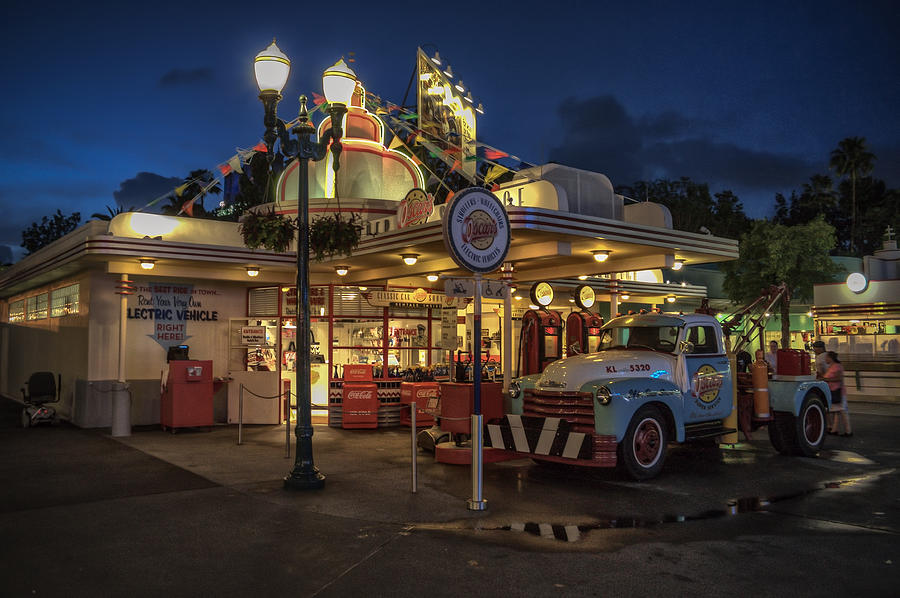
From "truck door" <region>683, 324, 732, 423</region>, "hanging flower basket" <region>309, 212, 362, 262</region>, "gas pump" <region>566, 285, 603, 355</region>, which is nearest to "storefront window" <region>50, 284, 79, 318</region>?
"hanging flower basket" <region>309, 212, 362, 262</region>

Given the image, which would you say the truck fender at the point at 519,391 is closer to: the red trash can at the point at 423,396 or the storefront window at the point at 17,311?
the red trash can at the point at 423,396

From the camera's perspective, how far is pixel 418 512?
Result: 7.83 metres

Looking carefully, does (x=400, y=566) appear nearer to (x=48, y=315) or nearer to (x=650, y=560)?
(x=650, y=560)

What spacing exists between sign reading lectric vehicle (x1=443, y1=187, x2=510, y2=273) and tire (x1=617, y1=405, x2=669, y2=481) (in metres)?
2.98

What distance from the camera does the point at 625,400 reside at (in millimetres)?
9250

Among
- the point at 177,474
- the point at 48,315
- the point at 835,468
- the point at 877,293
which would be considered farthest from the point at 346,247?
the point at 877,293

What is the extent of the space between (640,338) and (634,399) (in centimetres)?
178

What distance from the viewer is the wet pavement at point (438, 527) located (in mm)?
5609

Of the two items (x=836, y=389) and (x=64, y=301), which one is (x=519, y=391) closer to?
(x=836, y=389)

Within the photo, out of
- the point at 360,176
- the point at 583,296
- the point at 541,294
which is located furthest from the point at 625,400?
the point at 360,176

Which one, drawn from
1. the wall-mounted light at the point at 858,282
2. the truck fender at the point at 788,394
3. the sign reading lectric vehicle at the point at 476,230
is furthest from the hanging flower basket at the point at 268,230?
the wall-mounted light at the point at 858,282

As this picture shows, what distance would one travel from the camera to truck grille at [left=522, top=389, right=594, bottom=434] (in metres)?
9.44

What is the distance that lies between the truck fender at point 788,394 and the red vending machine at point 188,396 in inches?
418

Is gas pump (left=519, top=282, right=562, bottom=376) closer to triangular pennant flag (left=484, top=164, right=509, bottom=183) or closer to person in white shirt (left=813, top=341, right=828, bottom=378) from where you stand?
triangular pennant flag (left=484, top=164, right=509, bottom=183)
